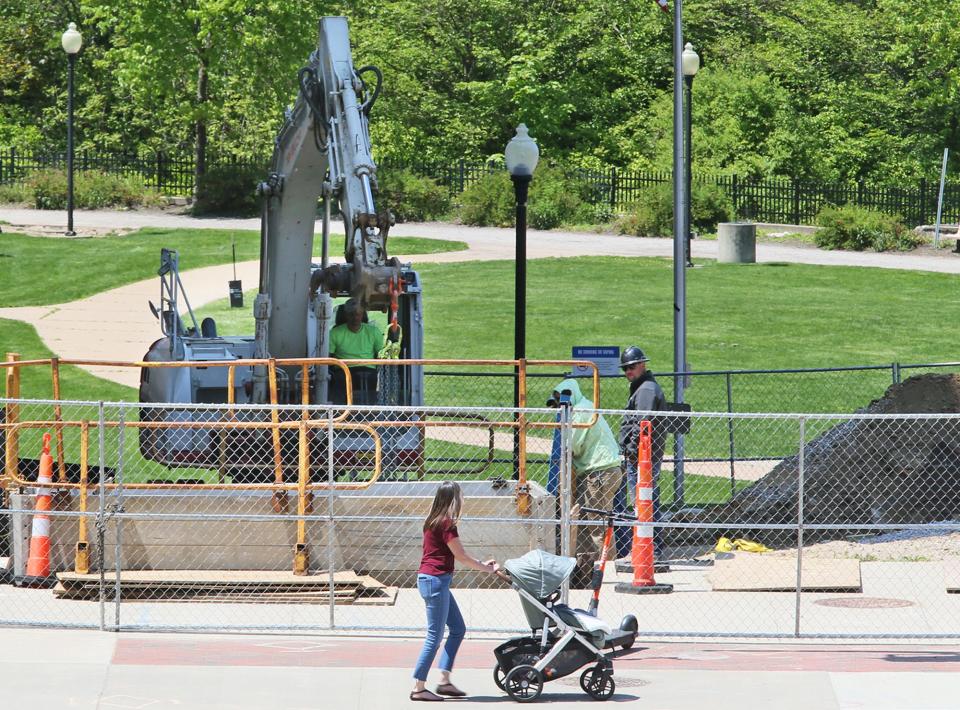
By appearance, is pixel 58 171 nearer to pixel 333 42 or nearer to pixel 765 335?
pixel 765 335

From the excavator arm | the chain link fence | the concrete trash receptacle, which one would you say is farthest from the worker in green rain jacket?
the concrete trash receptacle

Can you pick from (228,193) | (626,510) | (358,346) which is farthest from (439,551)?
(228,193)

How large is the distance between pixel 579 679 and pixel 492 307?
1970 centimetres

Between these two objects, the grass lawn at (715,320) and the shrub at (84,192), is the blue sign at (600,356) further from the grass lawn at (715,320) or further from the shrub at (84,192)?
the shrub at (84,192)

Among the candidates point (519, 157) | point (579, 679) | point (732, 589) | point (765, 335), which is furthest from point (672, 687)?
point (765, 335)

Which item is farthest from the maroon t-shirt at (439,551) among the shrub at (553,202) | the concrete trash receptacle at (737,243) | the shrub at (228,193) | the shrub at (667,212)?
the shrub at (228,193)

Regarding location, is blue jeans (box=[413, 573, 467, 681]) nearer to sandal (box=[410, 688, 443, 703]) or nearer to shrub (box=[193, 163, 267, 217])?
sandal (box=[410, 688, 443, 703])

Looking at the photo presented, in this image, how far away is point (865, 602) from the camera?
13.9 m

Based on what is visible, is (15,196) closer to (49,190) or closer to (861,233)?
(49,190)

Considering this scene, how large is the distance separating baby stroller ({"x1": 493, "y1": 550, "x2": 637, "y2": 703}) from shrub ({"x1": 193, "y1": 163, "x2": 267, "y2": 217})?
29.9 meters

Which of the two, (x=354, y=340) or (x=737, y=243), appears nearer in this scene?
(x=354, y=340)

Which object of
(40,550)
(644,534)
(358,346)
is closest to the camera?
(644,534)

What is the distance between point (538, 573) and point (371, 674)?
1.47m

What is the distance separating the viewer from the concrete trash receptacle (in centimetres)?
3525
